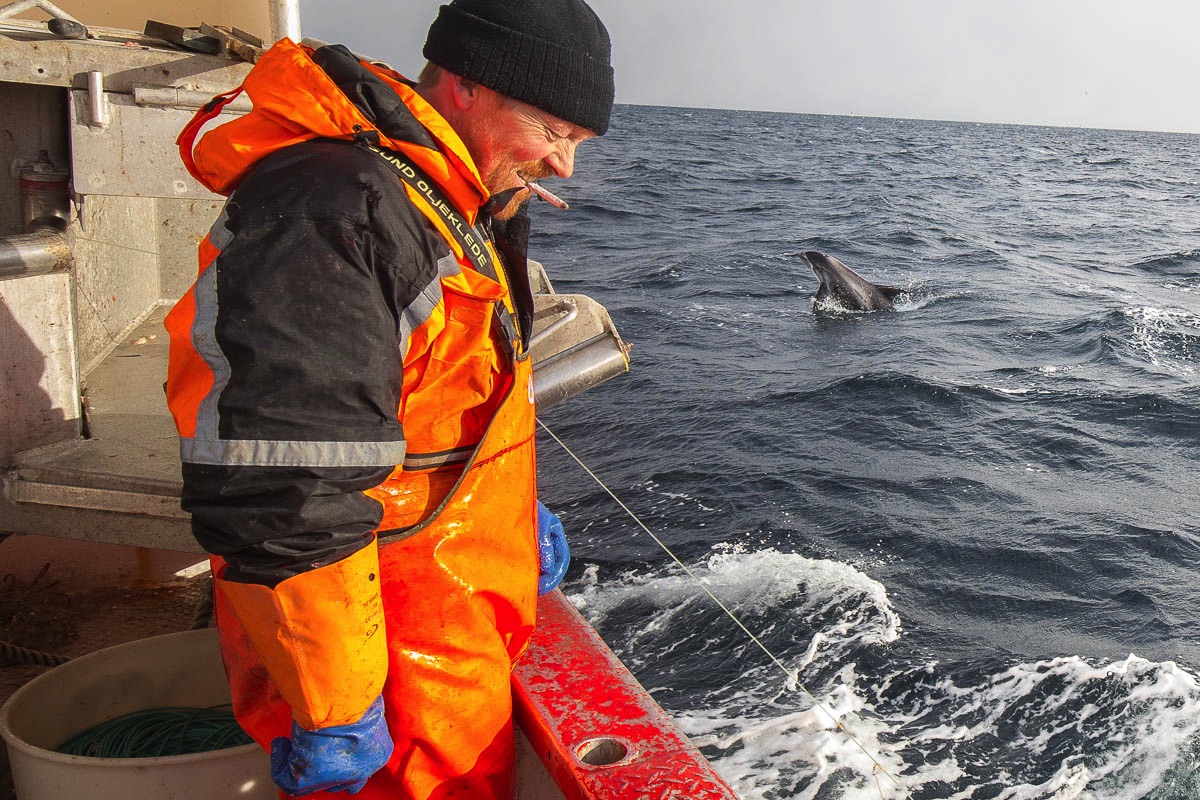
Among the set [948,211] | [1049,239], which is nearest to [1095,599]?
[1049,239]

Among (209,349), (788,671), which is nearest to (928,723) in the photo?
(788,671)

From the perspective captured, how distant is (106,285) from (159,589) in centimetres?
153

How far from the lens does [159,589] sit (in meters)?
4.71

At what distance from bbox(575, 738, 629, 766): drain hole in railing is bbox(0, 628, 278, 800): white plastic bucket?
3.05ft

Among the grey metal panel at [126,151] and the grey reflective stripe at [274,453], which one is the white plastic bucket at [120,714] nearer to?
the grey reflective stripe at [274,453]

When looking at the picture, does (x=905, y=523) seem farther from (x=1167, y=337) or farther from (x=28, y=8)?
(x=1167, y=337)

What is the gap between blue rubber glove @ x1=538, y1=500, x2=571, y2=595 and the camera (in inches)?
122

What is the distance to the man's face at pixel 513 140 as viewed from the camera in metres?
2.18

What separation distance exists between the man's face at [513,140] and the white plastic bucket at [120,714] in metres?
1.72

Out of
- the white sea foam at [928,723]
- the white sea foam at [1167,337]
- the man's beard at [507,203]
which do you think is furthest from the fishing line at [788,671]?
the white sea foam at [1167,337]

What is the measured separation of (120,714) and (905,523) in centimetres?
579

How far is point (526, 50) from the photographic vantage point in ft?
6.95

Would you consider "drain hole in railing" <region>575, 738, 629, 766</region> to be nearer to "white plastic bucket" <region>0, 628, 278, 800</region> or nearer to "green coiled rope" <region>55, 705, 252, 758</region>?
"white plastic bucket" <region>0, 628, 278, 800</region>

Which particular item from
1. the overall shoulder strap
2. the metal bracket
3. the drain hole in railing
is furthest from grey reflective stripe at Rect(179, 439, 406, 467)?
the metal bracket
